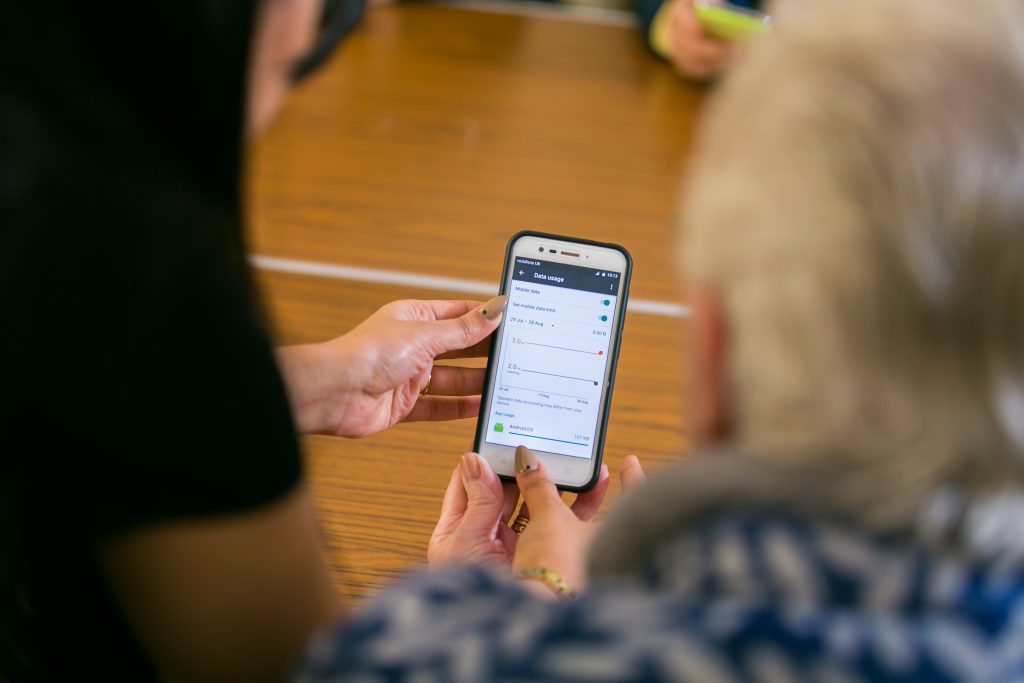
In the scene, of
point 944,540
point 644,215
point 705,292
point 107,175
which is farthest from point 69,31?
point 644,215

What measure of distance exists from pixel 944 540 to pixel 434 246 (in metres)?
0.89

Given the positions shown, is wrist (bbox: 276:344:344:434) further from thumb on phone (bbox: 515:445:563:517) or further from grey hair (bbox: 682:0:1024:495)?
grey hair (bbox: 682:0:1024:495)

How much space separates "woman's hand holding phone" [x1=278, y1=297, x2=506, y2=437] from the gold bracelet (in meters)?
0.28

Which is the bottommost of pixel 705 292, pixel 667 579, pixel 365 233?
pixel 365 233

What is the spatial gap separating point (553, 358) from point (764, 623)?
0.52 meters

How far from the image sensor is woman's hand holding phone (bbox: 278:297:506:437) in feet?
2.98

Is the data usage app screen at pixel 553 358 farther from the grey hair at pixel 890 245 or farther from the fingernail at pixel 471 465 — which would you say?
the grey hair at pixel 890 245

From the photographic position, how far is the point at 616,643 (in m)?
0.44

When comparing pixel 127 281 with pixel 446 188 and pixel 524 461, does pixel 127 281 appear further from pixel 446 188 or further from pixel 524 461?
pixel 446 188

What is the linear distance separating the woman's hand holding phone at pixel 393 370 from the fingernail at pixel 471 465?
115 mm

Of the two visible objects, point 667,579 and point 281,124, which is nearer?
point 667,579

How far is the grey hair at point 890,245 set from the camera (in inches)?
16.1

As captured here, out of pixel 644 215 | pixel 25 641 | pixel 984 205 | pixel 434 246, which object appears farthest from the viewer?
pixel 644 215

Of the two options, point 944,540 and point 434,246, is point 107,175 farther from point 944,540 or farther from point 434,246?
point 434,246
